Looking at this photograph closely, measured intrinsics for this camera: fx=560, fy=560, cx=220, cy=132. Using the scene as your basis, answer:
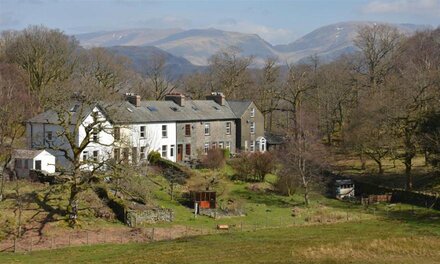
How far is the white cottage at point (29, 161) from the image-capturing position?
51.2 meters

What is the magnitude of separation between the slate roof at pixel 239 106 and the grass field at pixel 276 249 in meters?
34.4

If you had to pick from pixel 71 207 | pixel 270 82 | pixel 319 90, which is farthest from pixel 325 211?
pixel 270 82

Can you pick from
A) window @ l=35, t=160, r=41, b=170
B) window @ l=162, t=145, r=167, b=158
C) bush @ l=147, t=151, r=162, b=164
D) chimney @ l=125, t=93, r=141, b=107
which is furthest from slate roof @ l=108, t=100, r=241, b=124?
window @ l=35, t=160, r=41, b=170

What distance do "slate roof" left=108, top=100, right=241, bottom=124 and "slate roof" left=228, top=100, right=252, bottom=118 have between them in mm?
505

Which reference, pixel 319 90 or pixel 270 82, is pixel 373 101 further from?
pixel 270 82

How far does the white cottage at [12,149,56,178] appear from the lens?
51.2 metres

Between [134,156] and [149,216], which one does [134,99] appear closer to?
[134,156]

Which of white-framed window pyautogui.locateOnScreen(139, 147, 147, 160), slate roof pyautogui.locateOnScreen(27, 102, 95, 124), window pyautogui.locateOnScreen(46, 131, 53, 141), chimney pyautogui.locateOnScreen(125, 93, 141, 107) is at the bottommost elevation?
white-framed window pyautogui.locateOnScreen(139, 147, 147, 160)

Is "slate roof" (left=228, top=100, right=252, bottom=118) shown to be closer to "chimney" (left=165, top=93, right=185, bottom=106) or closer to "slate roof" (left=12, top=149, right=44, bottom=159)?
"chimney" (left=165, top=93, right=185, bottom=106)

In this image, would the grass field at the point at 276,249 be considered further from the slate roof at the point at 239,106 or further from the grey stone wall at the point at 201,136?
the slate roof at the point at 239,106

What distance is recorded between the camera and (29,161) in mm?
51312

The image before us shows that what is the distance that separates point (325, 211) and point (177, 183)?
600 inches

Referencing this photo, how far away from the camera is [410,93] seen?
63.8 metres

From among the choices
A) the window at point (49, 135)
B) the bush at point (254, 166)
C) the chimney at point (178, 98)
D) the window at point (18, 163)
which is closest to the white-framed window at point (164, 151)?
the chimney at point (178, 98)
